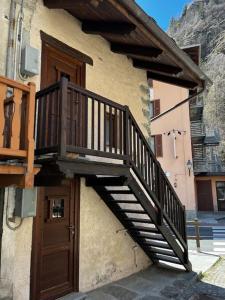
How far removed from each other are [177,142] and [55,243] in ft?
52.9

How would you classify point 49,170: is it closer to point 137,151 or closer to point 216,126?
point 137,151

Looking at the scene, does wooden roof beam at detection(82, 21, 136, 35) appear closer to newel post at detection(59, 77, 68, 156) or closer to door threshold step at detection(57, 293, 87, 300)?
newel post at detection(59, 77, 68, 156)

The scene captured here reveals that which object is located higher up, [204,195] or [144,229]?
[204,195]

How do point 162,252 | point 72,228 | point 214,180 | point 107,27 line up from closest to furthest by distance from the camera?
point 72,228 → point 107,27 → point 162,252 → point 214,180

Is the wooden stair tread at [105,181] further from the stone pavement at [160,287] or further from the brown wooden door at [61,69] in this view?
the stone pavement at [160,287]

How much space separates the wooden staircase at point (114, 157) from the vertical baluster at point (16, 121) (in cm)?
50

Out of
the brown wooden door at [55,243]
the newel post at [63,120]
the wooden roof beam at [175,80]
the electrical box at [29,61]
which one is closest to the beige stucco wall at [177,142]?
the wooden roof beam at [175,80]

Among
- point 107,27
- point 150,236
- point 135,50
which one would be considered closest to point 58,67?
point 107,27

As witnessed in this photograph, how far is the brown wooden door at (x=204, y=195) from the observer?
2392cm

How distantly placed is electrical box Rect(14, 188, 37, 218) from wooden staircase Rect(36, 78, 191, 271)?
76 centimetres

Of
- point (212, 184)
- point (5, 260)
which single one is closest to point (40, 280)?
point (5, 260)

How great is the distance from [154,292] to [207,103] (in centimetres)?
3349

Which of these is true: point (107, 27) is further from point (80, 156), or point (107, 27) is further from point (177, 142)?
point (177, 142)

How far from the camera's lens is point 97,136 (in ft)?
15.9
